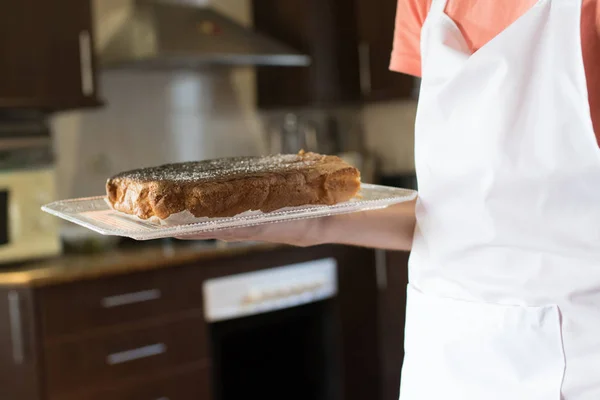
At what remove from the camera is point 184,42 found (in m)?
2.46

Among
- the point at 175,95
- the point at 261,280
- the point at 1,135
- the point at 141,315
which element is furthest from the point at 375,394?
the point at 1,135

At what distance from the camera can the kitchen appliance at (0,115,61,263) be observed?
218 cm

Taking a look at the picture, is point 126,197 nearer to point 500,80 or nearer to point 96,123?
point 500,80

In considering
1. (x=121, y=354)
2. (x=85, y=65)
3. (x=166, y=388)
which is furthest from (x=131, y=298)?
(x=85, y=65)

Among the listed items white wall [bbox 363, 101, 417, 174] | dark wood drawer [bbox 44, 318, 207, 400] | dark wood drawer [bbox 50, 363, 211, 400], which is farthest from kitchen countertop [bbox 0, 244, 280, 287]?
white wall [bbox 363, 101, 417, 174]

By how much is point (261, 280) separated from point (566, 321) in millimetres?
1586

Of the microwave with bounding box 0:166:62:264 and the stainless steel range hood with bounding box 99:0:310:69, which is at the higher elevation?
the stainless steel range hood with bounding box 99:0:310:69

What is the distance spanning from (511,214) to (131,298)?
1.44 meters

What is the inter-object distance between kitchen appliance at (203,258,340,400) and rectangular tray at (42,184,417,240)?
4.18ft

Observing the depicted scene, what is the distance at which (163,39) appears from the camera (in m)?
2.42

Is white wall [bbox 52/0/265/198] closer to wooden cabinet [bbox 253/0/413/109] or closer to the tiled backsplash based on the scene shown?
the tiled backsplash

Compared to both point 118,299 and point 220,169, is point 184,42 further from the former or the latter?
point 220,169

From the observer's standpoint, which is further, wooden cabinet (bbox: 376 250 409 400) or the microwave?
wooden cabinet (bbox: 376 250 409 400)

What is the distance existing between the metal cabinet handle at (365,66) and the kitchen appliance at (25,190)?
1188mm
